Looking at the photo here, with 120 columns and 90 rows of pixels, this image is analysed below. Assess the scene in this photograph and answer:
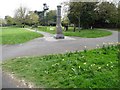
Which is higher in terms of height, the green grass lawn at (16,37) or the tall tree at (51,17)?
the tall tree at (51,17)

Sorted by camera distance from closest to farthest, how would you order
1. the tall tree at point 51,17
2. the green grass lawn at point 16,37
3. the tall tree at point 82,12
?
the green grass lawn at point 16,37 → the tall tree at point 82,12 → the tall tree at point 51,17

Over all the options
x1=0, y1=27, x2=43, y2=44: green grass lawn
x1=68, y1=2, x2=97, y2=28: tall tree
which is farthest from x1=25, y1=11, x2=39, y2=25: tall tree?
x1=0, y1=27, x2=43, y2=44: green grass lawn

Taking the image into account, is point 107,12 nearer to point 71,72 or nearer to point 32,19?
point 32,19

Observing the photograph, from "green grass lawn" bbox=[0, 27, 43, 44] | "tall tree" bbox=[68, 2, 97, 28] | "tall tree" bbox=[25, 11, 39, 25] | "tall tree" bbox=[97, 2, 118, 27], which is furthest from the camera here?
"tall tree" bbox=[25, 11, 39, 25]

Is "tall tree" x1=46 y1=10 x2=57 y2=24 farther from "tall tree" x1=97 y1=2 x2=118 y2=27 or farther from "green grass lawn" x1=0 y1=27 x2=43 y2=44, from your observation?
"green grass lawn" x1=0 y1=27 x2=43 y2=44

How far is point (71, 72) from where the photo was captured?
724cm

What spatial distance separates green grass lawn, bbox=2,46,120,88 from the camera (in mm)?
6191

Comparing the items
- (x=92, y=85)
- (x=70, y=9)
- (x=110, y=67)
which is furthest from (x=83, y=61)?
(x=70, y=9)

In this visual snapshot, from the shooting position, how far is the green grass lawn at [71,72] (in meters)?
6.19

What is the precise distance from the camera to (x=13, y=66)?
8.94m

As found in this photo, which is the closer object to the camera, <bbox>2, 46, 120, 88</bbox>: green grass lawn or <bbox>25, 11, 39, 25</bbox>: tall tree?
<bbox>2, 46, 120, 88</bbox>: green grass lawn

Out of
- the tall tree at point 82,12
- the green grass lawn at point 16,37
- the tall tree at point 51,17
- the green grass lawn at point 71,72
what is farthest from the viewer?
the tall tree at point 51,17

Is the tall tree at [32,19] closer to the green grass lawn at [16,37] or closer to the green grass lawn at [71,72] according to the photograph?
the green grass lawn at [16,37]

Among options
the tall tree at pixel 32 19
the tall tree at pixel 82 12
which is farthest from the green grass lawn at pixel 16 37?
the tall tree at pixel 32 19
